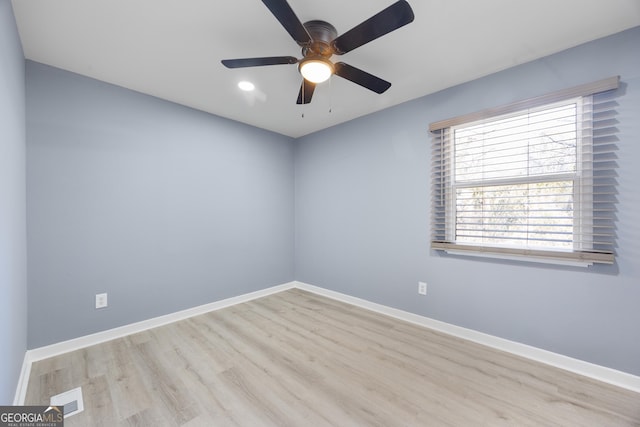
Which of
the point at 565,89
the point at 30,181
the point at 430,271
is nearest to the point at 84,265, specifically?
the point at 30,181

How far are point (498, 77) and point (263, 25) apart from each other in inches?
78.7

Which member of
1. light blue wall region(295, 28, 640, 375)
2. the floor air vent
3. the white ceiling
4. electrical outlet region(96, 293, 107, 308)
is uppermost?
the white ceiling

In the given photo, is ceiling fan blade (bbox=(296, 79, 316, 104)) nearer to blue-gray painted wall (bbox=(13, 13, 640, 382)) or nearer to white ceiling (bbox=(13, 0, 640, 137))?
white ceiling (bbox=(13, 0, 640, 137))


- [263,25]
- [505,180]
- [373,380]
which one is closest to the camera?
[263,25]

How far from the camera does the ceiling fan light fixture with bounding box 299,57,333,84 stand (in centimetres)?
165

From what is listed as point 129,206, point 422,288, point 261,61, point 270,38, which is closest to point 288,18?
point 261,61

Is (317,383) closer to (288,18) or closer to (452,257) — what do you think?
(452,257)

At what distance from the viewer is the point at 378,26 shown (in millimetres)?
1342

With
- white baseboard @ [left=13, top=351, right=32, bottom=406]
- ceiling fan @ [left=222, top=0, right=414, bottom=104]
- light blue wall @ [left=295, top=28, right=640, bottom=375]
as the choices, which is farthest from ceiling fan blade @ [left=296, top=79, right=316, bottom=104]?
white baseboard @ [left=13, top=351, right=32, bottom=406]

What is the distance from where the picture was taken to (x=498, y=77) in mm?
2213

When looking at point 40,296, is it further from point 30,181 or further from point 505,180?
point 505,180

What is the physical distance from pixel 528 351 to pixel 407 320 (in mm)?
1023

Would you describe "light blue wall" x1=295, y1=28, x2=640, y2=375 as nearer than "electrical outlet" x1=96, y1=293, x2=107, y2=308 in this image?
Yes

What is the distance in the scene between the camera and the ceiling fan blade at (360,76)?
5.62ft
